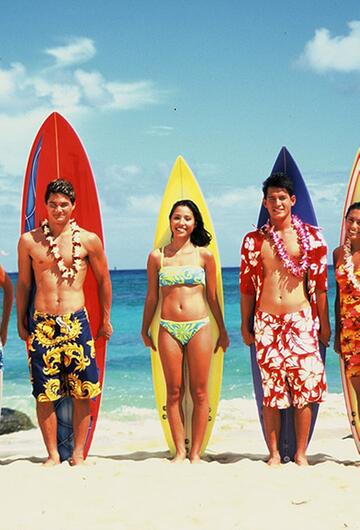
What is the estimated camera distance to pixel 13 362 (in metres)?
14.7

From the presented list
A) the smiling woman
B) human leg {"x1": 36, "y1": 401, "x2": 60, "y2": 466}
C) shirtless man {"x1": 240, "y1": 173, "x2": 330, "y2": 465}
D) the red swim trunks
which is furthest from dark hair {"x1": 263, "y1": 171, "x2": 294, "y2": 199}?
human leg {"x1": 36, "y1": 401, "x2": 60, "y2": 466}

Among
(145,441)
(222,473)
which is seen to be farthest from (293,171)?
(145,441)

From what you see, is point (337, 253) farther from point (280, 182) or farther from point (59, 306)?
point (59, 306)

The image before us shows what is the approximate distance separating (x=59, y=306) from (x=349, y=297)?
5.97ft

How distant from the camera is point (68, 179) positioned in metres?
5.18

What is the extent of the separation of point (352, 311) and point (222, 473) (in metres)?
1.28

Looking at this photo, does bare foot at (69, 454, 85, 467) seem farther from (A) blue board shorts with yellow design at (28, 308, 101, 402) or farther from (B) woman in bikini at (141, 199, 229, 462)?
(B) woman in bikini at (141, 199, 229, 462)

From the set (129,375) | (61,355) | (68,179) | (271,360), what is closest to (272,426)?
(271,360)

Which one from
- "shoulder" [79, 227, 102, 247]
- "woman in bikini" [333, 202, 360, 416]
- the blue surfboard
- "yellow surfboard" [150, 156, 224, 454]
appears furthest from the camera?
"yellow surfboard" [150, 156, 224, 454]

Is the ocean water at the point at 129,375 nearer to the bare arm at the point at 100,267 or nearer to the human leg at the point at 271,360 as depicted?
the bare arm at the point at 100,267

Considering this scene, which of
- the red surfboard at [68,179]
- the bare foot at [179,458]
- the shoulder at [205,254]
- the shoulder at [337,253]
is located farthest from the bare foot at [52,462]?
the shoulder at [337,253]

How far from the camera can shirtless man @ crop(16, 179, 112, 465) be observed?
4551 millimetres

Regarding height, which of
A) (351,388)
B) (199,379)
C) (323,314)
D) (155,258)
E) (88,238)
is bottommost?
(351,388)

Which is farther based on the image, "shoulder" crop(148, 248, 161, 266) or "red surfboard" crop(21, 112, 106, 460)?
"red surfboard" crop(21, 112, 106, 460)
